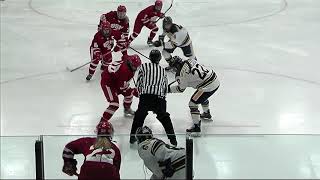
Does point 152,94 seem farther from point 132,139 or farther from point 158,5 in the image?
point 158,5

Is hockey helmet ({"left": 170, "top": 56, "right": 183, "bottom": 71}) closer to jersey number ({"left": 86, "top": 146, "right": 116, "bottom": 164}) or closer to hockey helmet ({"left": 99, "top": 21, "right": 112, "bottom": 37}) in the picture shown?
hockey helmet ({"left": 99, "top": 21, "right": 112, "bottom": 37})

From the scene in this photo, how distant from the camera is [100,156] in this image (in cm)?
299

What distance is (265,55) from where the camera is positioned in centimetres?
714

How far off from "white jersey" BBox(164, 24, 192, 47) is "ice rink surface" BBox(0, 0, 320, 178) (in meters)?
0.48

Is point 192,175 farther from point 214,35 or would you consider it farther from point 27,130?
point 214,35

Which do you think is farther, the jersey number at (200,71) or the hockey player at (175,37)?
the hockey player at (175,37)

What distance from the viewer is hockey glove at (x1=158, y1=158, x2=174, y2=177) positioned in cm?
309

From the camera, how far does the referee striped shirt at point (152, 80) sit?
174 inches

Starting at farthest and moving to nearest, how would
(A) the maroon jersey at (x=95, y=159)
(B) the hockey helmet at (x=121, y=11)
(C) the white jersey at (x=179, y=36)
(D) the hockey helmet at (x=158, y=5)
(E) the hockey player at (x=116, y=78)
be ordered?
(D) the hockey helmet at (x=158, y=5) < (B) the hockey helmet at (x=121, y=11) < (C) the white jersey at (x=179, y=36) < (E) the hockey player at (x=116, y=78) < (A) the maroon jersey at (x=95, y=159)

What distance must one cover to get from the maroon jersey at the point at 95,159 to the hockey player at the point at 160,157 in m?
0.15

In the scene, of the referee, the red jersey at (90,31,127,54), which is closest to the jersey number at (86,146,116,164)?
the referee

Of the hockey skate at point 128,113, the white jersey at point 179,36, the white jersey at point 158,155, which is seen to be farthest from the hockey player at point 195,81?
the white jersey at point 158,155

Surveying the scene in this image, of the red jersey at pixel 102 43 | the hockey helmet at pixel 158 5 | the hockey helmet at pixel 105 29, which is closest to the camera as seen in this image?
the hockey helmet at pixel 105 29

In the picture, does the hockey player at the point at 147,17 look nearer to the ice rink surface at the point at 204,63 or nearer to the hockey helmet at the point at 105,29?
the ice rink surface at the point at 204,63
